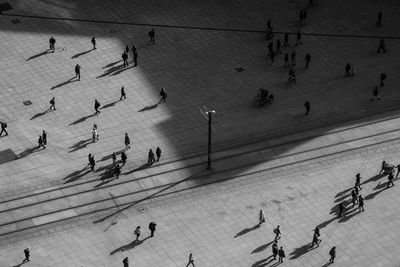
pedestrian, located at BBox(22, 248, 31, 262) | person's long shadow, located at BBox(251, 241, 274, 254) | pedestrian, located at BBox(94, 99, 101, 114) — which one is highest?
pedestrian, located at BBox(94, 99, 101, 114)

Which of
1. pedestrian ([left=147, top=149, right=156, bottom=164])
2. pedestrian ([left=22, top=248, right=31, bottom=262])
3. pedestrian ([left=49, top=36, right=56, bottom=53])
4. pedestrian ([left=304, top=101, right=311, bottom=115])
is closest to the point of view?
pedestrian ([left=22, top=248, right=31, bottom=262])

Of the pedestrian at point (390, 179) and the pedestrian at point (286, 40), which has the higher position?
the pedestrian at point (286, 40)

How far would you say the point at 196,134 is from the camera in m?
112

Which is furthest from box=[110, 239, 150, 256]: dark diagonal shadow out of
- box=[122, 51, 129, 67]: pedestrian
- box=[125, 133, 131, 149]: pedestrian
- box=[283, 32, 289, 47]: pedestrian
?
box=[283, 32, 289, 47]: pedestrian

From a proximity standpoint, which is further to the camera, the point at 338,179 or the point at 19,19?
the point at 19,19

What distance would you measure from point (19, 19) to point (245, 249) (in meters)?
41.1

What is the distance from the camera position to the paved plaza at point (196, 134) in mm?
100688

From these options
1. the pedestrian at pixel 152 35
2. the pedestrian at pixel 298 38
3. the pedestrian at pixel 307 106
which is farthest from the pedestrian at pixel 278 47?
the pedestrian at pixel 152 35

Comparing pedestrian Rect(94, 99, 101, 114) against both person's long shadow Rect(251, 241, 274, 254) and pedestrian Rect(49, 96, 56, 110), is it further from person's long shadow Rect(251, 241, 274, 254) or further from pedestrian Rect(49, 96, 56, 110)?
person's long shadow Rect(251, 241, 274, 254)

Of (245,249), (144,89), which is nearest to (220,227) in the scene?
(245,249)

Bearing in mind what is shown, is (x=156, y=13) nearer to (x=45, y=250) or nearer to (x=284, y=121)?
(x=284, y=121)

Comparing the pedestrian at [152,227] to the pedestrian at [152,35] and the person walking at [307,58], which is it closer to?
the pedestrian at [152,35]

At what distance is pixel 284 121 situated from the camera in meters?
114

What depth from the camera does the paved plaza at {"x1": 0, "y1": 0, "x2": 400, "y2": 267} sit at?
330 feet
